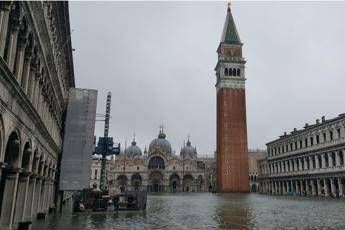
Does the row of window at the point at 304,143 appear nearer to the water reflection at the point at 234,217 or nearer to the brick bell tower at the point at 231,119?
the brick bell tower at the point at 231,119

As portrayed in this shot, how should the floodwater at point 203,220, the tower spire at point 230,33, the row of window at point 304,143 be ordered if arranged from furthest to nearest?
the tower spire at point 230,33
the row of window at point 304,143
the floodwater at point 203,220

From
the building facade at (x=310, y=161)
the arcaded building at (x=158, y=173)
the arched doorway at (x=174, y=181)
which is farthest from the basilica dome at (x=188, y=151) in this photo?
the building facade at (x=310, y=161)

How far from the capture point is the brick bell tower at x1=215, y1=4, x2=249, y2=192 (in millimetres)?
82062

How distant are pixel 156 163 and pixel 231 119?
3868 centimetres

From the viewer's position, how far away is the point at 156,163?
380ft

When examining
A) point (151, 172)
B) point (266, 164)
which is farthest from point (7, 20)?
point (151, 172)

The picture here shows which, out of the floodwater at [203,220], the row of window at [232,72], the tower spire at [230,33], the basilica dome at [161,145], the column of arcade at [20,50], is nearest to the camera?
the column of arcade at [20,50]

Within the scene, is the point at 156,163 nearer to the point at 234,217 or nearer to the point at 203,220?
the point at 234,217

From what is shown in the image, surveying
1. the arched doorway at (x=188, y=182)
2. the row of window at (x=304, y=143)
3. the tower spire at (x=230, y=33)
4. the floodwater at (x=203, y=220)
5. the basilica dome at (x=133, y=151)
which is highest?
the tower spire at (x=230, y=33)

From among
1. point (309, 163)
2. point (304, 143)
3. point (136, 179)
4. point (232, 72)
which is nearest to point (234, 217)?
point (309, 163)

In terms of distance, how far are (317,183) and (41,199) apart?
162 feet

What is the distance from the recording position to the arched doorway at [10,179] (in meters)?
11.5

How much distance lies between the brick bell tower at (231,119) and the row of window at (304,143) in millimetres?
8275

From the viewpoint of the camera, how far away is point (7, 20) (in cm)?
938
